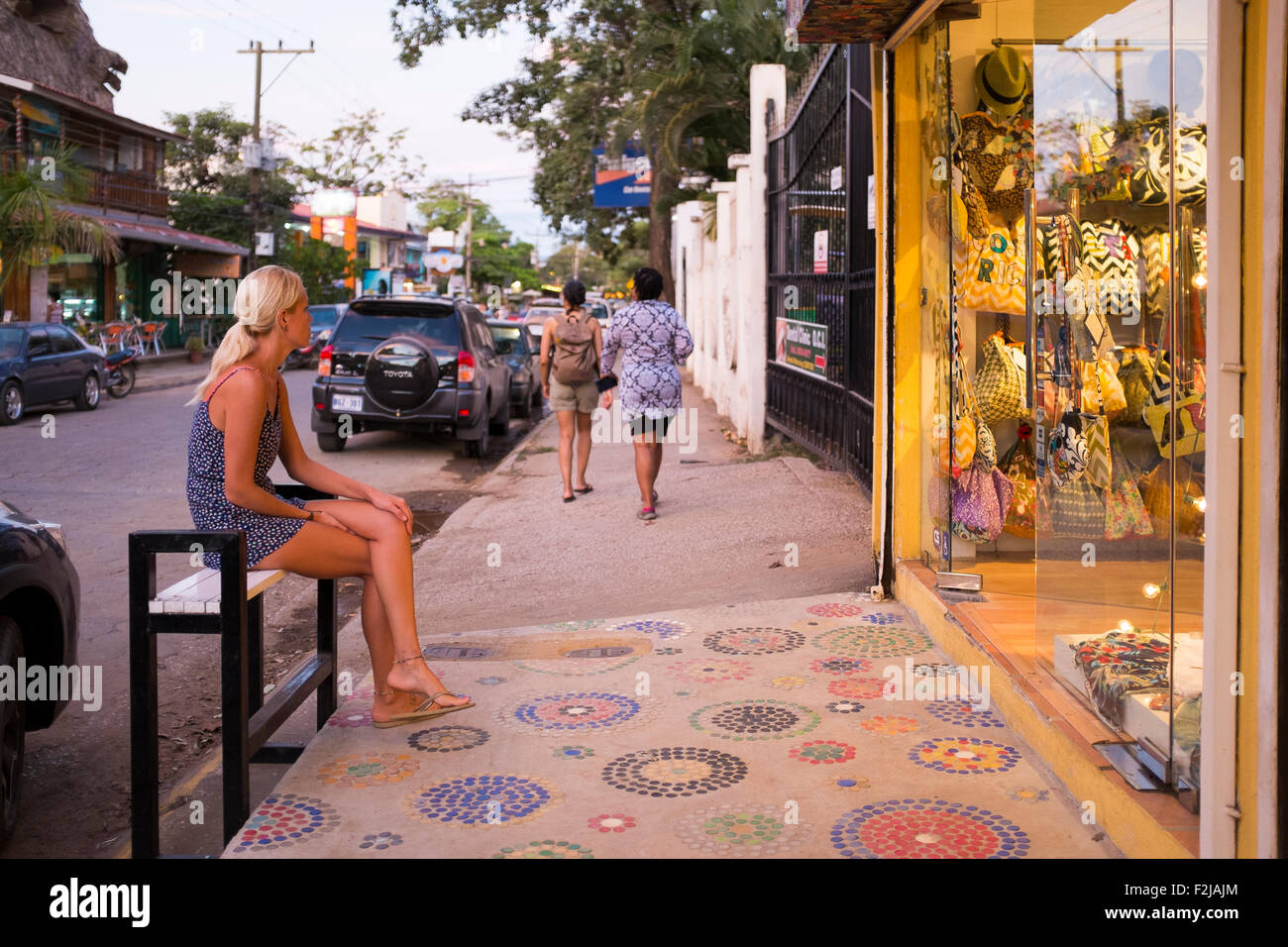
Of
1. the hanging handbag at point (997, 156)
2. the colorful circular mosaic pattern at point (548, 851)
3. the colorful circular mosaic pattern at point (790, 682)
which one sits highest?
the hanging handbag at point (997, 156)

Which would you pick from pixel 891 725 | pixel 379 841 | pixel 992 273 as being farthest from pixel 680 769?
pixel 992 273

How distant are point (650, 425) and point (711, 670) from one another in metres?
4.54

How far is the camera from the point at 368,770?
4195mm

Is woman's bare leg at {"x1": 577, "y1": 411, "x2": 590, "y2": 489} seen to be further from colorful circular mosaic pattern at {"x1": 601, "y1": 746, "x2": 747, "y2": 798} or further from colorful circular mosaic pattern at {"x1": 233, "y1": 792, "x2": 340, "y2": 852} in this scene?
colorful circular mosaic pattern at {"x1": 233, "y1": 792, "x2": 340, "y2": 852}

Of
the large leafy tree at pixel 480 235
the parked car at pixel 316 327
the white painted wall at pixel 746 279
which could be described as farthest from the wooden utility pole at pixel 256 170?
the large leafy tree at pixel 480 235

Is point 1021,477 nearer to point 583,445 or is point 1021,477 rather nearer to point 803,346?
point 583,445

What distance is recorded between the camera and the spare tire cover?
1395 cm

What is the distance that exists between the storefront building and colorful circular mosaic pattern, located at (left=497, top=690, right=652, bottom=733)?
1.38 m

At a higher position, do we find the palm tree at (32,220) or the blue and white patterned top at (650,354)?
the palm tree at (32,220)

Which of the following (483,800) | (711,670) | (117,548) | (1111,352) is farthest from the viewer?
(117,548)

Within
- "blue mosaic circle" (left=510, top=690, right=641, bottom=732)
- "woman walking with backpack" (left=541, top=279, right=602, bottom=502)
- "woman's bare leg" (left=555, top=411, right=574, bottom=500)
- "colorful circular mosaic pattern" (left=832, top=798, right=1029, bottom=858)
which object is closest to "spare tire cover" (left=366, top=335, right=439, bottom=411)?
"woman walking with backpack" (left=541, top=279, right=602, bottom=502)

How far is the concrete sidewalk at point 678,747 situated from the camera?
3625 mm

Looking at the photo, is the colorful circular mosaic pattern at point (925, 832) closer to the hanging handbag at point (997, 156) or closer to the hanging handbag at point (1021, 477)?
the hanging handbag at point (1021, 477)

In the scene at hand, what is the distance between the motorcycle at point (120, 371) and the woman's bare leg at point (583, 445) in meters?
13.8
